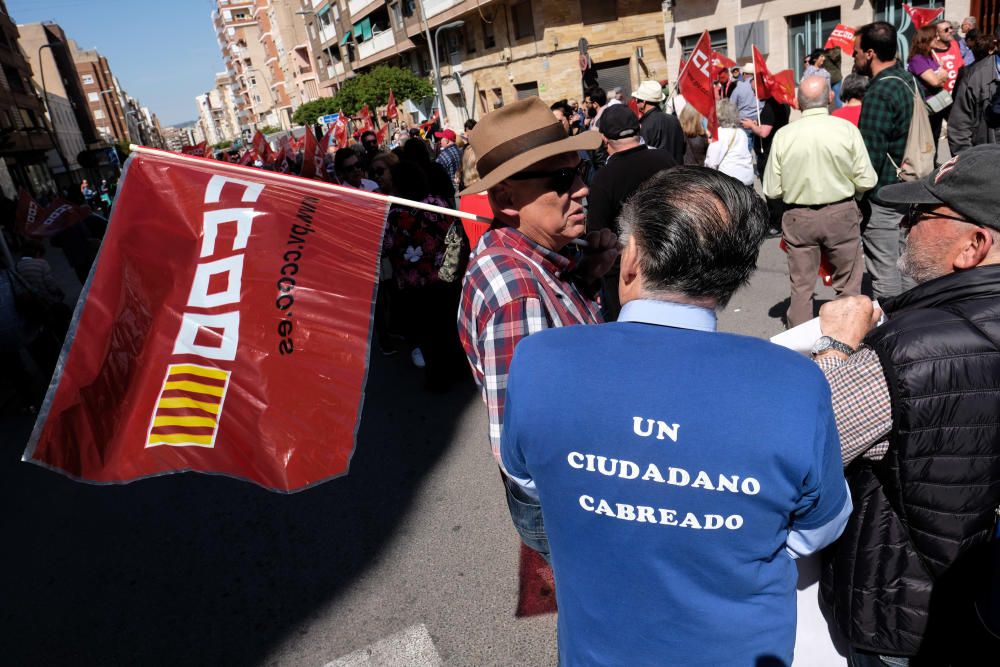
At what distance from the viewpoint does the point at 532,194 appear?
6.53 feet

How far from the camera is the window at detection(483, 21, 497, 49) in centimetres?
3197

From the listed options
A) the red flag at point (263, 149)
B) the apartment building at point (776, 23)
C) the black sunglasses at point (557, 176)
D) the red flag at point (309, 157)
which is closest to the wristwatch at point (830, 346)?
the black sunglasses at point (557, 176)

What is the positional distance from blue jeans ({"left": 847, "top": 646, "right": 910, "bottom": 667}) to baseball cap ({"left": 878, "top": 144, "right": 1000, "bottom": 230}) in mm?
1075

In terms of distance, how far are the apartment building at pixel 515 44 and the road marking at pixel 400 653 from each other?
21800 mm

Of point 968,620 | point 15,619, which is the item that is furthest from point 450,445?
point 968,620

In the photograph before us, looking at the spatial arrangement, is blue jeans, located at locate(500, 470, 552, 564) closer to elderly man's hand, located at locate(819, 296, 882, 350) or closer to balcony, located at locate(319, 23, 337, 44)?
elderly man's hand, located at locate(819, 296, 882, 350)

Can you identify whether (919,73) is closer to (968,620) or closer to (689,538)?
(968,620)

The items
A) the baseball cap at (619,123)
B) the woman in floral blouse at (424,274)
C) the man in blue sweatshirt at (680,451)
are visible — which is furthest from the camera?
the woman in floral blouse at (424,274)

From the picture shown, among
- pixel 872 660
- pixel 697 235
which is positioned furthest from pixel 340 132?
pixel 872 660

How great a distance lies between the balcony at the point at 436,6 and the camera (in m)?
31.9

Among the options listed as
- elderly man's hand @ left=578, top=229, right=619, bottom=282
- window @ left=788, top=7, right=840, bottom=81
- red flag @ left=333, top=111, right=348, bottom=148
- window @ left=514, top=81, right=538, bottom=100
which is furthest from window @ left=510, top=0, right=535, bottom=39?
elderly man's hand @ left=578, top=229, right=619, bottom=282

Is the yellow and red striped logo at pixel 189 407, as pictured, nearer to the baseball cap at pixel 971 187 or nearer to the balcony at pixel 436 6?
the baseball cap at pixel 971 187

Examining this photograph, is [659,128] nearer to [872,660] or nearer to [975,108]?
[975,108]

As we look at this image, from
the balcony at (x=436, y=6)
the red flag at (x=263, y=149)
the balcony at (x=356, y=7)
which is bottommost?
the red flag at (x=263, y=149)
